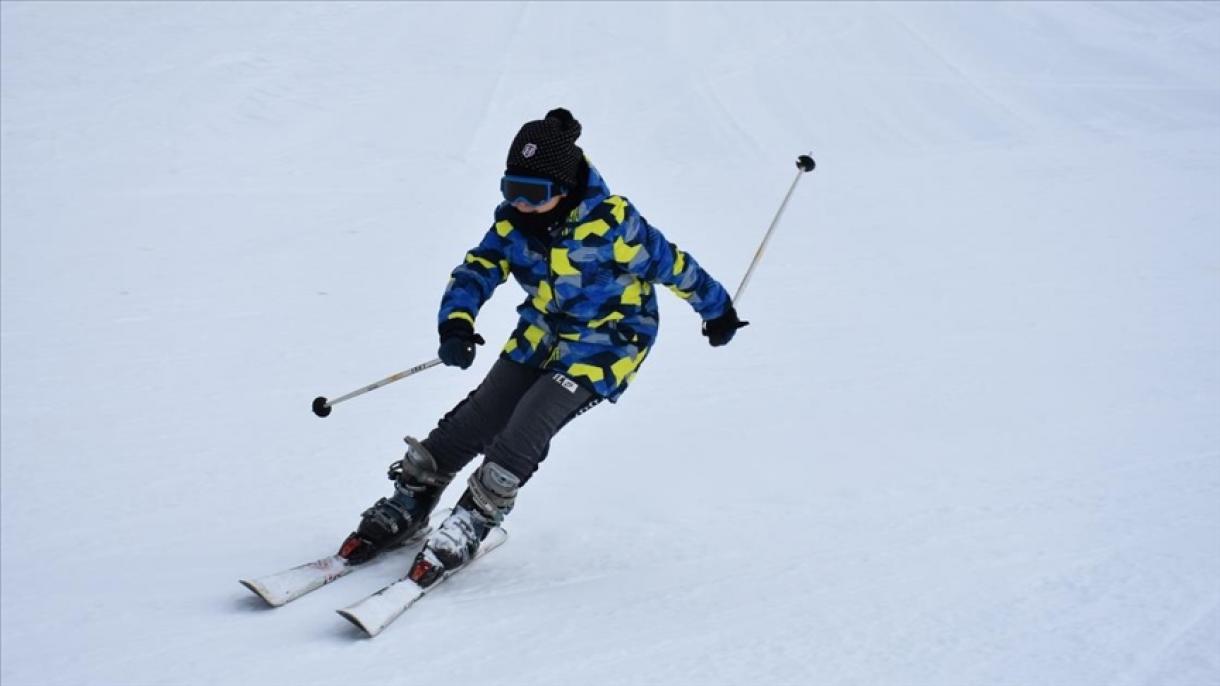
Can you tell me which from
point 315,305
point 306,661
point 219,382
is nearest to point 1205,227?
point 315,305

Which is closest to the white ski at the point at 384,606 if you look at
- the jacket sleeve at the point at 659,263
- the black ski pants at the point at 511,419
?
the black ski pants at the point at 511,419

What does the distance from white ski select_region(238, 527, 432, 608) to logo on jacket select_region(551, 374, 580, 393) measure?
0.91 m

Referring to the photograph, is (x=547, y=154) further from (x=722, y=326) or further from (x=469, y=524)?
(x=469, y=524)

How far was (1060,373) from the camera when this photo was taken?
5957mm

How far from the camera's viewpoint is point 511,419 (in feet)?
12.9

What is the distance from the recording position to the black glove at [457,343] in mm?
3854

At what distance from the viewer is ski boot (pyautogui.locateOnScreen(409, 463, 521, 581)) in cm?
388

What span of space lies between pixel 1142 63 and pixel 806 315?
562 centimetres

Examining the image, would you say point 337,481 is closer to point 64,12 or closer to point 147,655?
point 147,655

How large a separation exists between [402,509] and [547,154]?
52.7 inches

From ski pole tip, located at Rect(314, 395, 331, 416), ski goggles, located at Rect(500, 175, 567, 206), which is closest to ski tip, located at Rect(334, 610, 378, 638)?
ski pole tip, located at Rect(314, 395, 331, 416)

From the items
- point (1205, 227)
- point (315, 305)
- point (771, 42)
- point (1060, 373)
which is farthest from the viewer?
point (771, 42)

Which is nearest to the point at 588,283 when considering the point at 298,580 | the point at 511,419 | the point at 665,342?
the point at 511,419

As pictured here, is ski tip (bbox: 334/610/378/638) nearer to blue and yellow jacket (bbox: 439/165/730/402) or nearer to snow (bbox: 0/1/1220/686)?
snow (bbox: 0/1/1220/686)
